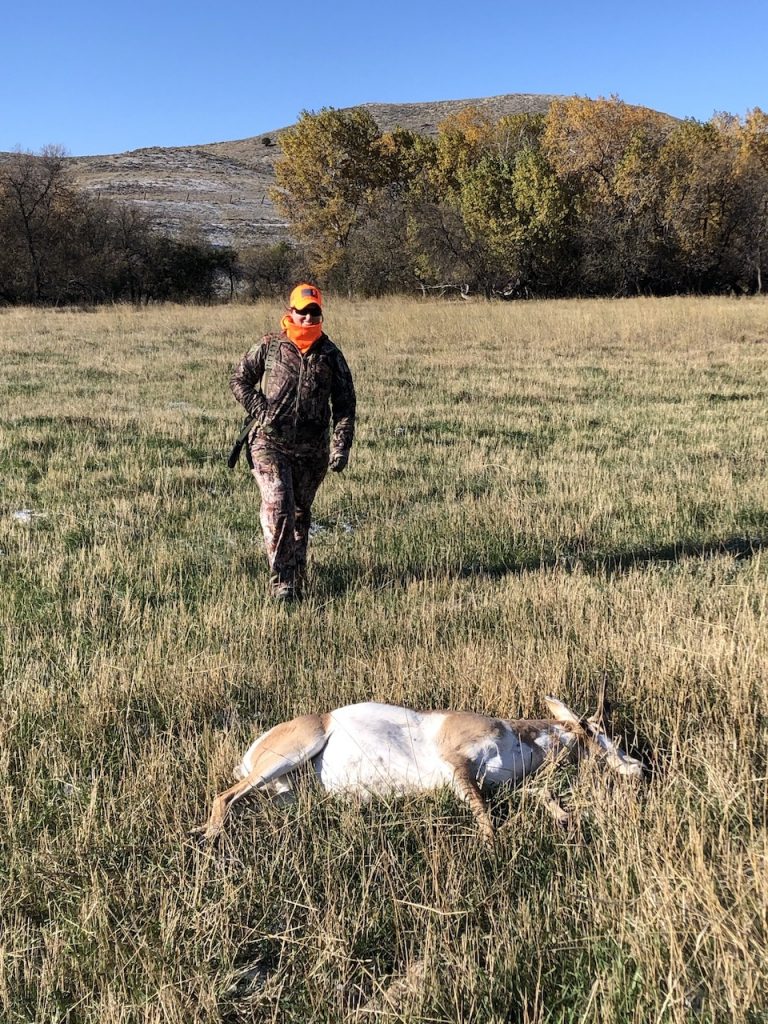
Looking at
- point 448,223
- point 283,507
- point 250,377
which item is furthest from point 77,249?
point 283,507

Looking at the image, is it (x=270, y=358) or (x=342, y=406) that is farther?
(x=342, y=406)

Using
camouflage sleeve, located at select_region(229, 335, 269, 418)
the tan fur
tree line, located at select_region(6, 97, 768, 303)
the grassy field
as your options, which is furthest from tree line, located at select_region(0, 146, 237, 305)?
the tan fur

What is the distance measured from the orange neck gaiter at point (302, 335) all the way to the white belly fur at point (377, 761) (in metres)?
3.02

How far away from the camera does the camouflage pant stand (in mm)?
5207

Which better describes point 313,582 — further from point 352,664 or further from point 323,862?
point 323,862

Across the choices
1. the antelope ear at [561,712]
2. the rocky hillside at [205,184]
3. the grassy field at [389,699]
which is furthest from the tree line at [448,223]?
the antelope ear at [561,712]

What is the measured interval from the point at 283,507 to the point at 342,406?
0.87 meters

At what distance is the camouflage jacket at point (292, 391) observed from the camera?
5.18 metres

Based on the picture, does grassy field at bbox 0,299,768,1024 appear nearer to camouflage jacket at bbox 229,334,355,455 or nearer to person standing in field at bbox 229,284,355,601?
person standing in field at bbox 229,284,355,601

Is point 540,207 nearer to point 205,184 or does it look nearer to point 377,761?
point 377,761

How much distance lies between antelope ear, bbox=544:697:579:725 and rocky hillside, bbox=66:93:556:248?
1724 inches

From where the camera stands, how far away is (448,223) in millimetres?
41250

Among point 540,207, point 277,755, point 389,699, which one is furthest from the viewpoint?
point 540,207

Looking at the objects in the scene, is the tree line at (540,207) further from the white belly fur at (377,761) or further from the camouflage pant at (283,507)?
the white belly fur at (377,761)
